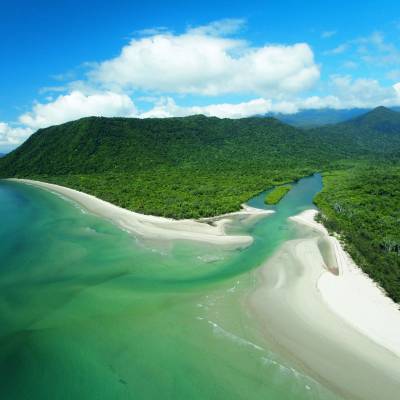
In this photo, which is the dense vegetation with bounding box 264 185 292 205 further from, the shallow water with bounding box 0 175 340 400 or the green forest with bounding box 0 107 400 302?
the shallow water with bounding box 0 175 340 400

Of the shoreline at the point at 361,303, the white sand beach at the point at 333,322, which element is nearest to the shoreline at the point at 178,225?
the white sand beach at the point at 333,322

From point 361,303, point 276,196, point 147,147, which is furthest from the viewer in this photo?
point 147,147

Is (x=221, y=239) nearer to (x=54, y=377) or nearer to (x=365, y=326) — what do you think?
(x=365, y=326)

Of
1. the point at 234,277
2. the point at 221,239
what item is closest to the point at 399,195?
the point at 221,239

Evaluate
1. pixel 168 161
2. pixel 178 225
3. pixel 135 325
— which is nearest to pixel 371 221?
pixel 178 225

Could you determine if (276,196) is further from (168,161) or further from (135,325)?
(168,161)

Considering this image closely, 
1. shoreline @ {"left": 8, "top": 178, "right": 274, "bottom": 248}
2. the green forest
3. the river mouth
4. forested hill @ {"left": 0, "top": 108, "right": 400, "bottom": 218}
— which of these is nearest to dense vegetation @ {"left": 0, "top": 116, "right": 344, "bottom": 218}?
forested hill @ {"left": 0, "top": 108, "right": 400, "bottom": 218}

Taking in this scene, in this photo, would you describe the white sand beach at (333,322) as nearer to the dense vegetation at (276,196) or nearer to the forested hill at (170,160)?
the forested hill at (170,160)
